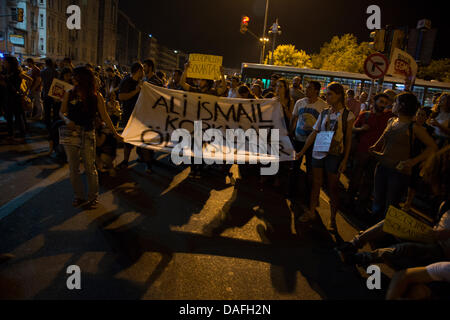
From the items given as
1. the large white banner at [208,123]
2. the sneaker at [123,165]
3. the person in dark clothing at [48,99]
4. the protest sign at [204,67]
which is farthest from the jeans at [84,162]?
the person in dark clothing at [48,99]

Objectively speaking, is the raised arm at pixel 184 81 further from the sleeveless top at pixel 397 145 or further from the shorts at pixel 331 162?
the sleeveless top at pixel 397 145

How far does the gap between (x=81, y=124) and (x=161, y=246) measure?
2.00 meters

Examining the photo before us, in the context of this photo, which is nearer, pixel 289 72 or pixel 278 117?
pixel 278 117

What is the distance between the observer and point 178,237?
3715mm

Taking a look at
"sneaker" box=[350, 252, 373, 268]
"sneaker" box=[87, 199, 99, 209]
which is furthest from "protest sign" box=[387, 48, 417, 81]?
"sneaker" box=[87, 199, 99, 209]

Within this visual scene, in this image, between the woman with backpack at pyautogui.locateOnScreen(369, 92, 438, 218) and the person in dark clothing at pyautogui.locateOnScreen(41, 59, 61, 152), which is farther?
the person in dark clothing at pyautogui.locateOnScreen(41, 59, 61, 152)

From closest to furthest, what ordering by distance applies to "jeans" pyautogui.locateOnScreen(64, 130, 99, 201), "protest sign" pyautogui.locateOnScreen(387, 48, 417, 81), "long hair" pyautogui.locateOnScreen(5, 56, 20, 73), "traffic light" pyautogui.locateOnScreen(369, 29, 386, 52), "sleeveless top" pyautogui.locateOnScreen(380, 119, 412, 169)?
1. "sleeveless top" pyautogui.locateOnScreen(380, 119, 412, 169)
2. "jeans" pyautogui.locateOnScreen(64, 130, 99, 201)
3. "protest sign" pyautogui.locateOnScreen(387, 48, 417, 81)
4. "long hair" pyautogui.locateOnScreen(5, 56, 20, 73)
5. "traffic light" pyautogui.locateOnScreen(369, 29, 386, 52)

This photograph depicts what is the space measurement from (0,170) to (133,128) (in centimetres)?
270

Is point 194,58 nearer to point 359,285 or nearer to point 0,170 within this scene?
point 0,170

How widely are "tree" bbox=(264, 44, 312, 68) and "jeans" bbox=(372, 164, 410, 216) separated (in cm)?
5455

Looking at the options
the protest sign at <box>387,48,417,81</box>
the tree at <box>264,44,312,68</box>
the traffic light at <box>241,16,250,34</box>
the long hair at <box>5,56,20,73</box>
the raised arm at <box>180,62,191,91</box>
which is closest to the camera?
the raised arm at <box>180,62,191,91</box>

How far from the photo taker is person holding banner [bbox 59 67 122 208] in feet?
13.3

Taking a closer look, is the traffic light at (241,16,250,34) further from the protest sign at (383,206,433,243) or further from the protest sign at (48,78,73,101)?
the protest sign at (383,206,433,243)
